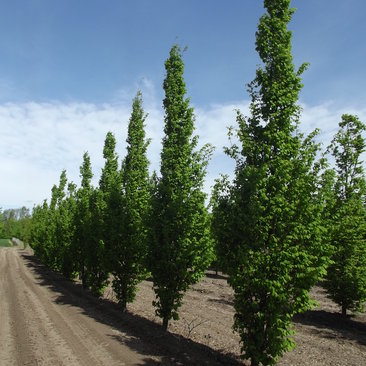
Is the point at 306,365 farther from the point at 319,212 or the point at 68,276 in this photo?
the point at 68,276

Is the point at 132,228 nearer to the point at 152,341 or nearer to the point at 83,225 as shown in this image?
the point at 152,341

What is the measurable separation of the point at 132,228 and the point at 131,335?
6.06 m

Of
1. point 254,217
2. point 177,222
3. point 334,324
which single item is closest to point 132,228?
point 177,222

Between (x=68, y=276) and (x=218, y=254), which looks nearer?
(x=218, y=254)

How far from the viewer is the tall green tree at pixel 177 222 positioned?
14320 millimetres

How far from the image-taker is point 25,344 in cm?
1194

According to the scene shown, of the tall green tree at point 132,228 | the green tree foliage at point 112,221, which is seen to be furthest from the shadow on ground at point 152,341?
the green tree foliage at point 112,221

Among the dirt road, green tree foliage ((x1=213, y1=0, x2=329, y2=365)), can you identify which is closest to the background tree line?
green tree foliage ((x1=213, y1=0, x2=329, y2=365))

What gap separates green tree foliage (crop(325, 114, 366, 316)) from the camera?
2016 centimetres

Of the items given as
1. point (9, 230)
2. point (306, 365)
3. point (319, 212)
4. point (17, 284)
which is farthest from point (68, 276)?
point (9, 230)

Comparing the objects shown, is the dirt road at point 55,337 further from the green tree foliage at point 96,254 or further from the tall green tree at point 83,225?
the tall green tree at point 83,225

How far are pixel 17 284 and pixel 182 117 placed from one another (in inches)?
Result: 828

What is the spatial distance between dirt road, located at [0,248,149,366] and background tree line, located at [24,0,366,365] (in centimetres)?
307

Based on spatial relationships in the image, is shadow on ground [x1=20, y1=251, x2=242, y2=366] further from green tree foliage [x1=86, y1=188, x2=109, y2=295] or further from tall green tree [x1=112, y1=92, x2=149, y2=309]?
green tree foliage [x1=86, y1=188, x2=109, y2=295]
